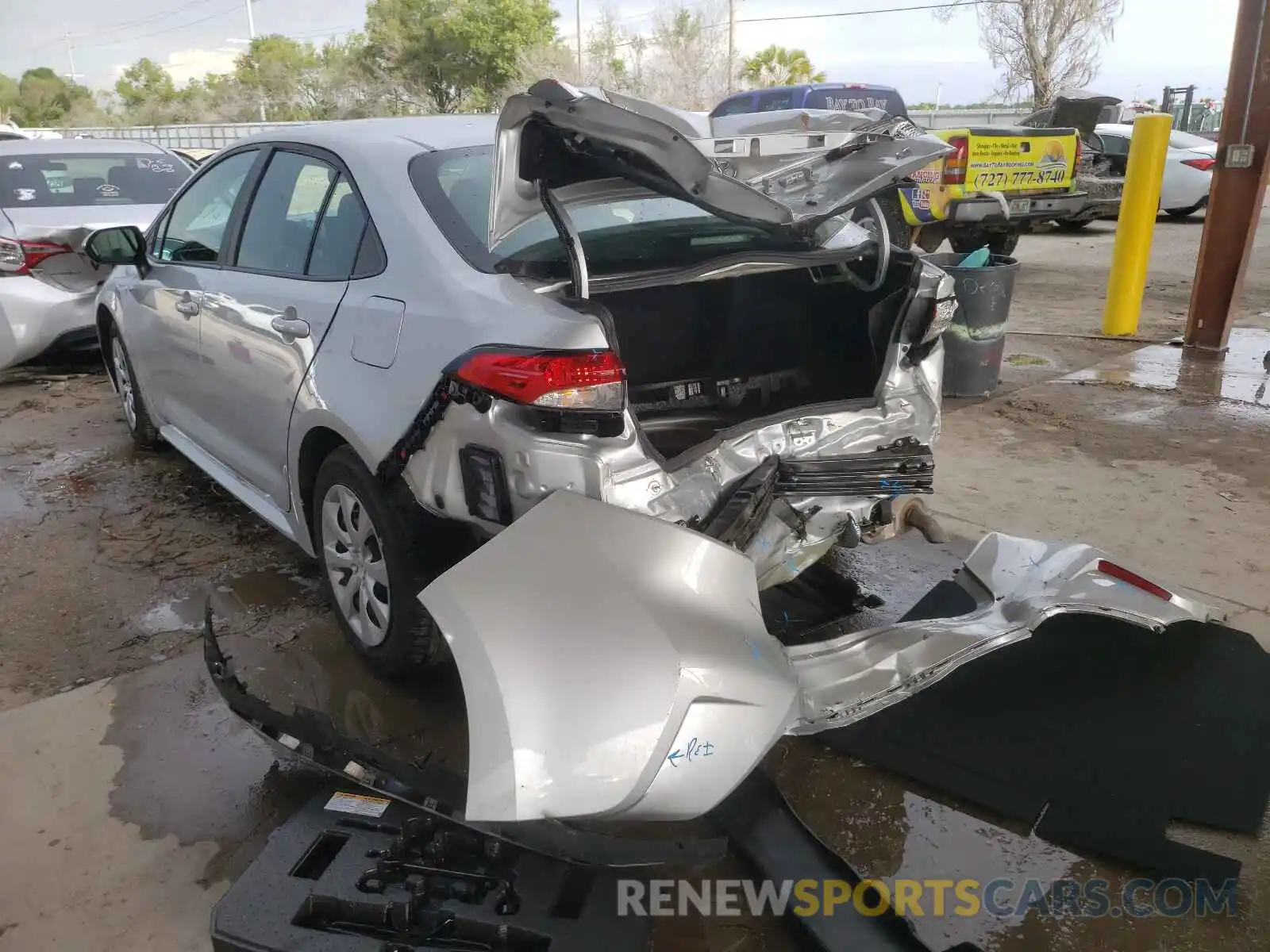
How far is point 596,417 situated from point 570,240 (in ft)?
1.49

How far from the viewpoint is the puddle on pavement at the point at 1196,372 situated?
20.7 feet

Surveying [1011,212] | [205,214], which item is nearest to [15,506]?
[205,214]

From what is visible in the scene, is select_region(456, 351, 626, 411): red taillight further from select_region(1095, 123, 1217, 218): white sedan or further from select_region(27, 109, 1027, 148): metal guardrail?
select_region(27, 109, 1027, 148): metal guardrail

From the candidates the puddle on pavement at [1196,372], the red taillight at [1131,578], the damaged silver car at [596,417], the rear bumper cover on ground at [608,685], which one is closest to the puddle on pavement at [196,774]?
the rear bumper cover on ground at [608,685]

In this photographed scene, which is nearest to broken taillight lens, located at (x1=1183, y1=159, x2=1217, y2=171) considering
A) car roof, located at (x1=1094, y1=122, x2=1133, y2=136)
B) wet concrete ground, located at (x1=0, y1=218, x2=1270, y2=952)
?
car roof, located at (x1=1094, y1=122, x2=1133, y2=136)

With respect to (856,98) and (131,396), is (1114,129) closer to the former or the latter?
(856,98)

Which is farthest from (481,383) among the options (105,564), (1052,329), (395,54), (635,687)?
(395,54)

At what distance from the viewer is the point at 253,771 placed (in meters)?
2.74

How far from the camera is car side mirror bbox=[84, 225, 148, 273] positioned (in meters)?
4.16

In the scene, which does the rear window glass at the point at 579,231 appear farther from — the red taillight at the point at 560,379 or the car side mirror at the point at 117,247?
the car side mirror at the point at 117,247

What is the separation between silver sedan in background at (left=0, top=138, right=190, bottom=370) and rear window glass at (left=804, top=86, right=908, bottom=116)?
7656mm

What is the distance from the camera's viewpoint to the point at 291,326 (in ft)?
9.97

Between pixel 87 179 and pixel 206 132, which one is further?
pixel 206 132

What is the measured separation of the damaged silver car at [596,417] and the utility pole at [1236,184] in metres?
5.27
